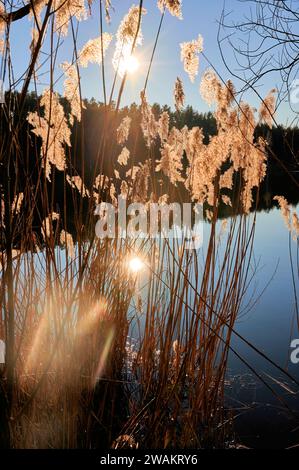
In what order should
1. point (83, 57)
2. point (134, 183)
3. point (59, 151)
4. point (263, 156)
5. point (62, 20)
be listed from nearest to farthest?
point (62, 20), point (83, 57), point (59, 151), point (263, 156), point (134, 183)

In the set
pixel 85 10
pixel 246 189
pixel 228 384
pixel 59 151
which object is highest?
pixel 85 10

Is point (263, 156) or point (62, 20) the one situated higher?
point (62, 20)

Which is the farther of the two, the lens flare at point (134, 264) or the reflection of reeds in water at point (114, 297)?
the lens flare at point (134, 264)

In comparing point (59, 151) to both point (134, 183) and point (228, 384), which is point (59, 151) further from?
→ point (228, 384)

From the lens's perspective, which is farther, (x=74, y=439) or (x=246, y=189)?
(x=246, y=189)

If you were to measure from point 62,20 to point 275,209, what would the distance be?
1656 centimetres

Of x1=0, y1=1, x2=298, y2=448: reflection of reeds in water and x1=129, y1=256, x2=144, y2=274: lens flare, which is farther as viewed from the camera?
x1=129, y1=256, x2=144, y2=274: lens flare

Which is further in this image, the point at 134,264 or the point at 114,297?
the point at 134,264

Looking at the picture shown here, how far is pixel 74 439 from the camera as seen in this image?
4.90 feet

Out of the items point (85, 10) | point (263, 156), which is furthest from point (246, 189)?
point (85, 10)

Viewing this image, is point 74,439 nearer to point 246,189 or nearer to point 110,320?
point 110,320

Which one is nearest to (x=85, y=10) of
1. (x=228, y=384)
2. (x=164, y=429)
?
(x=164, y=429)

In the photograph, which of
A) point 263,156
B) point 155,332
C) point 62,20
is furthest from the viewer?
point 155,332

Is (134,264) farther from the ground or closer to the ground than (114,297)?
farther from the ground
